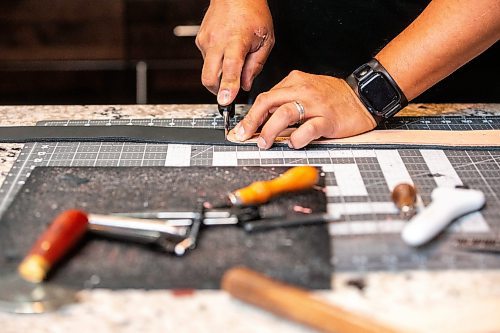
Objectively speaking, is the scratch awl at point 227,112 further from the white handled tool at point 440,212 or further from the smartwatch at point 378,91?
the white handled tool at point 440,212

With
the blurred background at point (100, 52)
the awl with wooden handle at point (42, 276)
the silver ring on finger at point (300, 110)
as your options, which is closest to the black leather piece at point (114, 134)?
the silver ring on finger at point (300, 110)

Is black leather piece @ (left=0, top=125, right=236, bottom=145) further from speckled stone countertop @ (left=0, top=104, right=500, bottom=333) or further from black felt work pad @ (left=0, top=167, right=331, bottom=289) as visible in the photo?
speckled stone countertop @ (left=0, top=104, right=500, bottom=333)

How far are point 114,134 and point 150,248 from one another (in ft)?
1.36

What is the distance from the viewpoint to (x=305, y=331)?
2.92 ft

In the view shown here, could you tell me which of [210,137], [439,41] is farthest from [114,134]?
[439,41]

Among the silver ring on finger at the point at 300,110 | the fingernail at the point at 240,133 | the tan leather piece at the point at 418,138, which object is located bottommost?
the tan leather piece at the point at 418,138

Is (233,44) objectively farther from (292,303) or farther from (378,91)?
(292,303)

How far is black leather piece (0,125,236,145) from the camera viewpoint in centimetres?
136

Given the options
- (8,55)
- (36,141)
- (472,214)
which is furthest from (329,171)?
(8,55)

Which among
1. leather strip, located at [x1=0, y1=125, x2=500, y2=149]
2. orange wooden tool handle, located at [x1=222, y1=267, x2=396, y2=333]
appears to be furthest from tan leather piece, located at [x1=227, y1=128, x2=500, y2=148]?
orange wooden tool handle, located at [x1=222, y1=267, x2=396, y2=333]

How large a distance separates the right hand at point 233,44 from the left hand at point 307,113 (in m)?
0.06

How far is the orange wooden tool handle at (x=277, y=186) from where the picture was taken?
3.59 feet

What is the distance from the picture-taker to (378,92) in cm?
138

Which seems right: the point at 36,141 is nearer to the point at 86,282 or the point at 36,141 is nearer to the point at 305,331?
the point at 86,282
